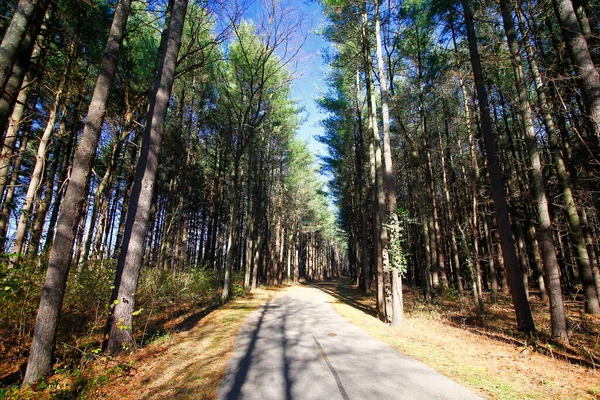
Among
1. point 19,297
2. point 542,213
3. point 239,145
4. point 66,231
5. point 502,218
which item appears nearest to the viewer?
point 66,231

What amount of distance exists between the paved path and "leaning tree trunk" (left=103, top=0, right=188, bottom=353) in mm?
2352

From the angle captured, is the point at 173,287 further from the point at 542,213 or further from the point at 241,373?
the point at 542,213

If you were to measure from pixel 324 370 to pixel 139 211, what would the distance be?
16.3 feet

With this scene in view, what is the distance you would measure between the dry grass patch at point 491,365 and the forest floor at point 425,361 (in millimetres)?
15

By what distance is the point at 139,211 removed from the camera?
222 inches

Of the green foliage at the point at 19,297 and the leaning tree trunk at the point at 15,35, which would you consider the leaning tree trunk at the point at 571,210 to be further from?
the green foliage at the point at 19,297

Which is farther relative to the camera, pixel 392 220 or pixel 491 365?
pixel 392 220

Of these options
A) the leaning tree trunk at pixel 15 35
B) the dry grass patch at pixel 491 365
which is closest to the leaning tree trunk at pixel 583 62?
the dry grass patch at pixel 491 365

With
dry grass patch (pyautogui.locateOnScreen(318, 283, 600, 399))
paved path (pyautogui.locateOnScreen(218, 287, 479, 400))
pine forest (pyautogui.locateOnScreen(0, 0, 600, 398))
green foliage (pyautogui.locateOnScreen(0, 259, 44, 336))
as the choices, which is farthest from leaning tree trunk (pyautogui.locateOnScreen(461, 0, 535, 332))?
green foliage (pyautogui.locateOnScreen(0, 259, 44, 336))

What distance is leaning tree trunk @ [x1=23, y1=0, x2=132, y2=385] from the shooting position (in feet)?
12.4

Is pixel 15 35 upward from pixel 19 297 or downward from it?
upward

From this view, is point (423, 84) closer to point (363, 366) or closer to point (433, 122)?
point (433, 122)

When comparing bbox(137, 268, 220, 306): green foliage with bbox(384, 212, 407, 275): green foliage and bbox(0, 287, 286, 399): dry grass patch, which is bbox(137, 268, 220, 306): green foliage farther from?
bbox(384, 212, 407, 275): green foliage

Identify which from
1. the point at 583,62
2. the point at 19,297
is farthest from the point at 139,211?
the point at 583,62
